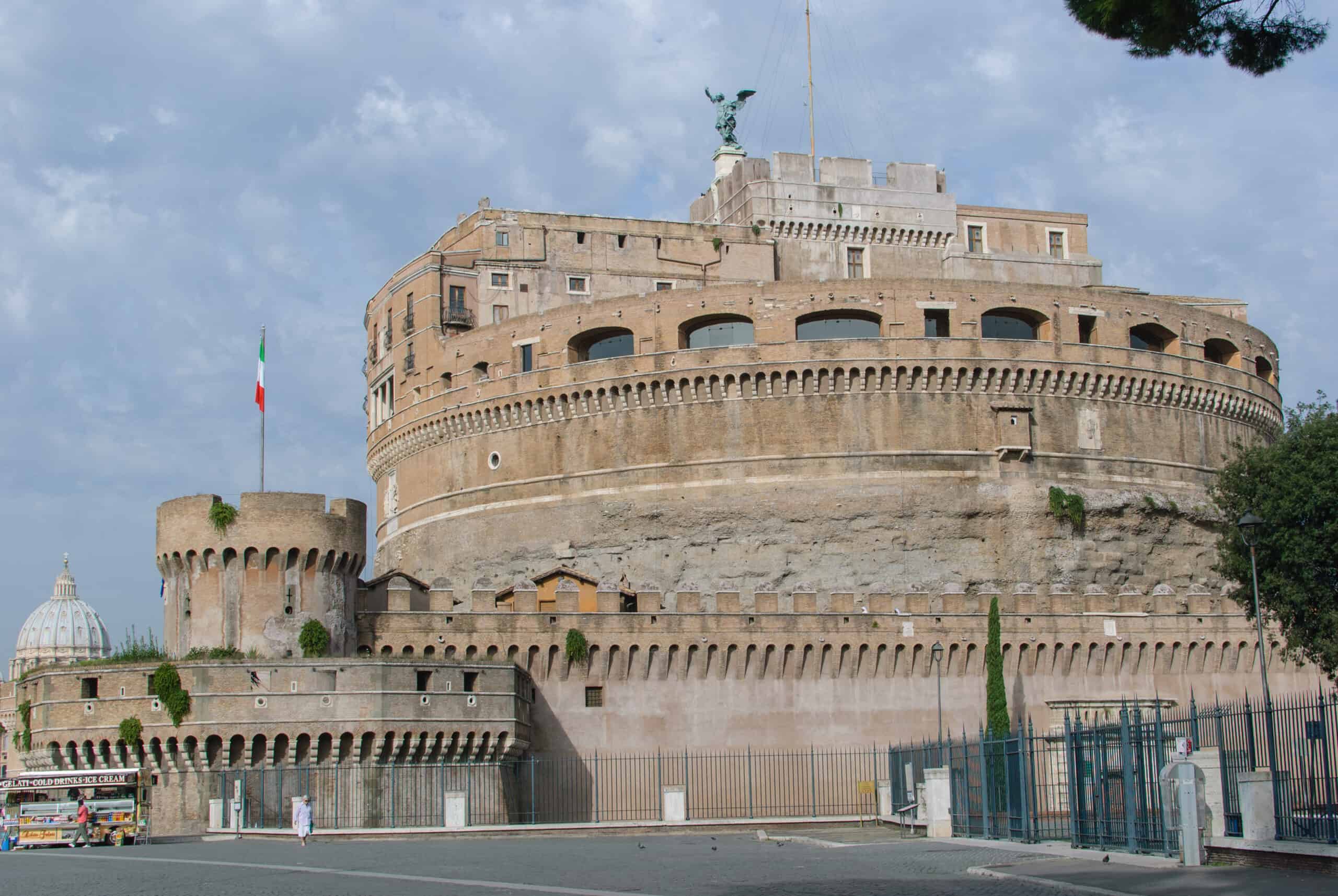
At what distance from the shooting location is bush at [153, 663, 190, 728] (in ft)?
106

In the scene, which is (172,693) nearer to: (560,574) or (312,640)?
(312,640)

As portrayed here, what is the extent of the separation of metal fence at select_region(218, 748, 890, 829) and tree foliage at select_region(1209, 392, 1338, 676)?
377 inches

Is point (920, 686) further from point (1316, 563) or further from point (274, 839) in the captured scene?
point (274, 839)

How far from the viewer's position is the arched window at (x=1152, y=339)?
52.1m

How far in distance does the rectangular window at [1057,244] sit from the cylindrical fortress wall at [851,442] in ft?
34.5

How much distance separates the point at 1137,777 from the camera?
67.7ft

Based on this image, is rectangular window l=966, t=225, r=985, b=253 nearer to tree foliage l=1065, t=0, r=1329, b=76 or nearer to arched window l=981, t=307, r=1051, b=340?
arched window l=981, t=307, r=1051, b=340

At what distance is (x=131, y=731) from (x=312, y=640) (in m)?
4.22

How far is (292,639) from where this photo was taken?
35.0 m

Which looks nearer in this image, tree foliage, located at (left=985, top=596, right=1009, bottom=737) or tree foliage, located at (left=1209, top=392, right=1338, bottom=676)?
tree foliage, located at (left=1209, top=392, right=1338, bottom=676)

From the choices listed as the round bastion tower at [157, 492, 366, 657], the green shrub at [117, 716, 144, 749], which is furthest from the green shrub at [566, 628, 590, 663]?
the green shrub at [117, 716, 144, 749]

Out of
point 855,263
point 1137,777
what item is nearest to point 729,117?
point 855,263

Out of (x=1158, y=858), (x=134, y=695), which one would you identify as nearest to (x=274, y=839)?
(x=134, y=695)

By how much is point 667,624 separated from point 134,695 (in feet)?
42.4
